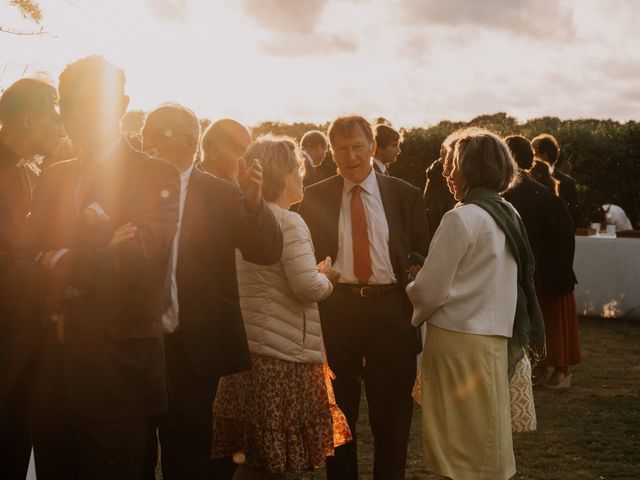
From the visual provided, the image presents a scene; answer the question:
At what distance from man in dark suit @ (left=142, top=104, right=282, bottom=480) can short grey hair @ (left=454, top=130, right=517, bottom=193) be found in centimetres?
99

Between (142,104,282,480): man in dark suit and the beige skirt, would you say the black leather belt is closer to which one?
the beige skirt

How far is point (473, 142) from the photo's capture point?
3.67 meters

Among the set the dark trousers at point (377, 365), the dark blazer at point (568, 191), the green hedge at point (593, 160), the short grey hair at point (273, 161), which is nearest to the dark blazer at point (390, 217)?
the dark trousers at point (377, 365)

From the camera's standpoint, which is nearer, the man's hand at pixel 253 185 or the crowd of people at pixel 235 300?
the crowd of people at pixel 235 300

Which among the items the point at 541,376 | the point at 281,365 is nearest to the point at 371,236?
the point at 281,365

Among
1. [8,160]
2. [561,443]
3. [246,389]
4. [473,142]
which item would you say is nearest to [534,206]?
[561,443]

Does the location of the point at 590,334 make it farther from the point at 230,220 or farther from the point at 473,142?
the point at 230,220

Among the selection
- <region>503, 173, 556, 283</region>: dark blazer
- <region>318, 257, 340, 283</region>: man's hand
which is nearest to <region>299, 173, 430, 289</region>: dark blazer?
<region>318, 257, 340, 283</region>: man's hand

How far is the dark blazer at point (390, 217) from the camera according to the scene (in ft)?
14.0

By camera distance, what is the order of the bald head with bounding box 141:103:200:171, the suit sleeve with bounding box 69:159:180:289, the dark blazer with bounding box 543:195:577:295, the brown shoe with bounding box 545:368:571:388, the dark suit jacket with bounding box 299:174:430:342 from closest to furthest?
the suit sleeve with bounding box 69:159:180:289 < the bald head with bounding box 141:103:200:171 < the dark suit jacket with bounding box 299:174:430:342 < the dark blazer with bounding box 543:195:577:295 < the brown shoe with bounding box 545:368:571:388

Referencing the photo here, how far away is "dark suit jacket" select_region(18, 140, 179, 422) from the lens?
2352 millimetres

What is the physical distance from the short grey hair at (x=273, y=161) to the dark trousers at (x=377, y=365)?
31.5 inches

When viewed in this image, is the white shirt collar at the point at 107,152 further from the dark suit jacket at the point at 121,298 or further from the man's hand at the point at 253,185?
the man's hand at the point at 253,185

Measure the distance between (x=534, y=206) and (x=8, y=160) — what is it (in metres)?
5.45
